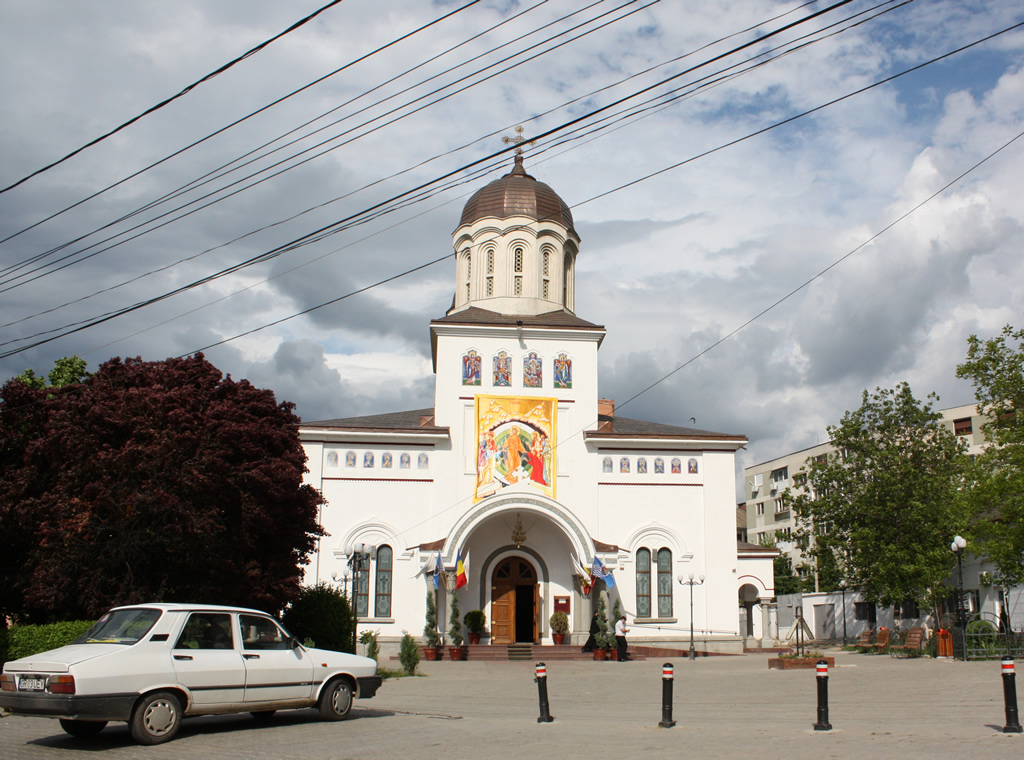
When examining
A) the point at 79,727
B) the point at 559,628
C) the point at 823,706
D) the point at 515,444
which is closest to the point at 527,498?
the point at 515,444

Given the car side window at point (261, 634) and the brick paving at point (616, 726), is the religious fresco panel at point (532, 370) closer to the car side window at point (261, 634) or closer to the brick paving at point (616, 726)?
the brick paving at point (616, 726)

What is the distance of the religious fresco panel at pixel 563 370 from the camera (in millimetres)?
30781

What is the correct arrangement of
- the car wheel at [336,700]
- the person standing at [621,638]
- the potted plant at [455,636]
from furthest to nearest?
1. the potted plant at [455,636]
2. the person standing at [621,638]
3. the car wheel at [336,700]

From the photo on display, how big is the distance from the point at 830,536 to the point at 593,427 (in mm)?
9242

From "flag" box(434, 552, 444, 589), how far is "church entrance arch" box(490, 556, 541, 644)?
2.17m

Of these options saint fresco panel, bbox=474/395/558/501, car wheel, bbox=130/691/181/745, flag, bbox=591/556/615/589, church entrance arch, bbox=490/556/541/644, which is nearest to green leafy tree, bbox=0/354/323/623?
car wheel, bbox=130/691/181/745

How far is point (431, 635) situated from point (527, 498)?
202 inches

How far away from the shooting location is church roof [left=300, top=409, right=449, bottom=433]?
97.2 feet

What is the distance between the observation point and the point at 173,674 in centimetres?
994

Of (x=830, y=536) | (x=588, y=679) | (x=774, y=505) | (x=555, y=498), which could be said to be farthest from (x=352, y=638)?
(x=774, y=505)

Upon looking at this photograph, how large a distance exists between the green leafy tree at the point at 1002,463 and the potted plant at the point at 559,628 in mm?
12278

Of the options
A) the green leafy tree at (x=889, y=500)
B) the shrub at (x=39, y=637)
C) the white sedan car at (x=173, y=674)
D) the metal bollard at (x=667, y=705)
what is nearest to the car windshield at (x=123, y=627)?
the white sedan car at (x=173, y=674)

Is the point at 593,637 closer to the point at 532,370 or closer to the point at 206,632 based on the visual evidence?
the point at 532,370

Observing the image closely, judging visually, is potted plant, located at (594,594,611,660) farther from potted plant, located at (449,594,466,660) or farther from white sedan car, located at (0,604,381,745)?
white sedan car, located at (0,604,381,745)
